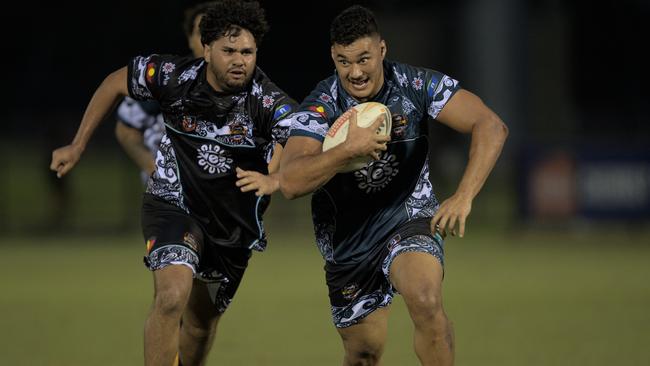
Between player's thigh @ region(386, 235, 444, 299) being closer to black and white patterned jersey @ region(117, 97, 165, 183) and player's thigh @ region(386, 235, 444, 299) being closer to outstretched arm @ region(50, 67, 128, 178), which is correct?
outstretched arm @ region(50, 67, 128, 178)

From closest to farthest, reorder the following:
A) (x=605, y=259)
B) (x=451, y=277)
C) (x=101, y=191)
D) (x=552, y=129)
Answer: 1. (x=451, y=277)
2. (x=605, y=259)
3. (x=101, y=191)
4. (x=552, y=129)

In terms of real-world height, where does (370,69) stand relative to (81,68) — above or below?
above

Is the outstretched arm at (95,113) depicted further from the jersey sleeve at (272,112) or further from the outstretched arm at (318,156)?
the outstretched arm at (318,156)

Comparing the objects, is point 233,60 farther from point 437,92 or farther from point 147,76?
point 437,92

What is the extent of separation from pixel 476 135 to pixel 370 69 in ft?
2.29

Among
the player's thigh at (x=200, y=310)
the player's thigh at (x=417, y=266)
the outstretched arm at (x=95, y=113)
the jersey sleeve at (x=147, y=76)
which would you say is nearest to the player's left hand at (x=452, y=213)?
the player's thigh at (x=417, y=266)

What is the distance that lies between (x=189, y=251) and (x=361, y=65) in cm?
150

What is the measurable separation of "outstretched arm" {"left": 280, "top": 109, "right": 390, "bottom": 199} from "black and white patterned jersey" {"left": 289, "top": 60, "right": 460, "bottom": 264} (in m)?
0.14

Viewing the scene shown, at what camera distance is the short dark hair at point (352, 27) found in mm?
6699

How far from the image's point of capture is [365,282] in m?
7.23

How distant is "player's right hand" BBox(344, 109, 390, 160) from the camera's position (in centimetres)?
635

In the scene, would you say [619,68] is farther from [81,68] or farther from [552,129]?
[81,68]

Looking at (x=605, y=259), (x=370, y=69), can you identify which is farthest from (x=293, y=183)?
(x=605, y=259)

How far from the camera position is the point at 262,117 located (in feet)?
23.9
